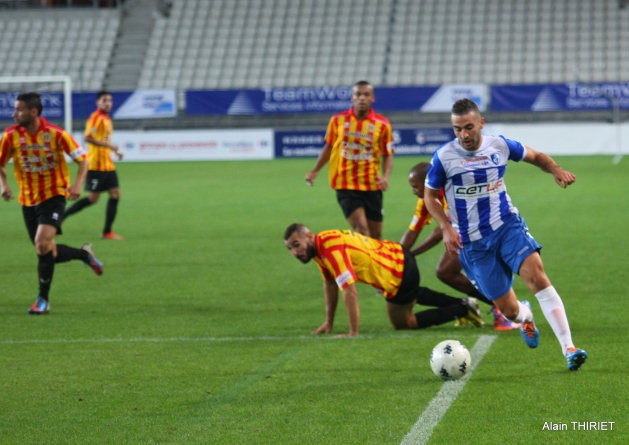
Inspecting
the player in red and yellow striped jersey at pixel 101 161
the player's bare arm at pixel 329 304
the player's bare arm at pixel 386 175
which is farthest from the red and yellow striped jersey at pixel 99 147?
the player's bare arm at pixel 329 304

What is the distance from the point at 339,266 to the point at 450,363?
146cm

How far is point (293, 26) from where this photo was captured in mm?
37906

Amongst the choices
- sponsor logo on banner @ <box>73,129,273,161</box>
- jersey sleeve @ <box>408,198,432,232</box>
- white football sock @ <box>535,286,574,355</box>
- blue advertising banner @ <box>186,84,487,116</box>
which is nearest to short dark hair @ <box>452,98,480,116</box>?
white football sock @ <box>535,286,574,355</box>

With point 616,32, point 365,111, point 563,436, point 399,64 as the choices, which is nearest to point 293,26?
point 399,64

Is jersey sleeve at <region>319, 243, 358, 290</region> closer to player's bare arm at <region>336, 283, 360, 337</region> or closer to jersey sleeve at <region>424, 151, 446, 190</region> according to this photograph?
player's bare arm at <region>336, 283, 360, 337</region>

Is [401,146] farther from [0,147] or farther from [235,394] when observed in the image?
[235,394]

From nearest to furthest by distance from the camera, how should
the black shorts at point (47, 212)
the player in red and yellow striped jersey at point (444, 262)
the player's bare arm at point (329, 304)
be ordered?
the player's bare arm at point (329, 304) → the player in red and yellow striped jersey at point (444, 262) → the black shorts at point (47, 212)

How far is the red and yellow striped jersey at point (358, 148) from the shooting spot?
9773 millimetres

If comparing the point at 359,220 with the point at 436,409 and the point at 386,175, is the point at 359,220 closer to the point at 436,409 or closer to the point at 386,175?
the point at 386,175

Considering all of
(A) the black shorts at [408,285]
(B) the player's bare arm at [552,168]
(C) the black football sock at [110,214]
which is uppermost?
(B) the player's bare arm at [552,168]

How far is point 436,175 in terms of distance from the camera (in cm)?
594

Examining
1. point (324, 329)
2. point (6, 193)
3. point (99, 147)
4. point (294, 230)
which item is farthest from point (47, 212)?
point (99, 147)

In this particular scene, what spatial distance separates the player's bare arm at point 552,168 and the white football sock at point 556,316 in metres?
0.67

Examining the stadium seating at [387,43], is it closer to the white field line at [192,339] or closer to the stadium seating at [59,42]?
the stadium seating at [59,42]
